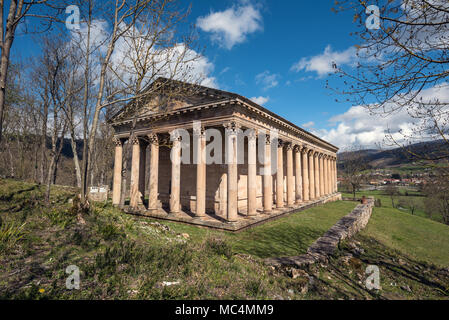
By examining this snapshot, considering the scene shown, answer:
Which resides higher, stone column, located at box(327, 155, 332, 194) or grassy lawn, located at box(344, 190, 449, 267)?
stone column, located at box(327, 155, 332, 194)

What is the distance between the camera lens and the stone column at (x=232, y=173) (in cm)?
1327

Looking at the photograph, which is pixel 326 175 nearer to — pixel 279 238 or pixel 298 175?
pixel 298 175

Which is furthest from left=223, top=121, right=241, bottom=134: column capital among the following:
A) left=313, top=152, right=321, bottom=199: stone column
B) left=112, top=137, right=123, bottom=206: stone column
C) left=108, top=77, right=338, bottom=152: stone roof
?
left=313, top=152, right=321, bottom=199: stone column

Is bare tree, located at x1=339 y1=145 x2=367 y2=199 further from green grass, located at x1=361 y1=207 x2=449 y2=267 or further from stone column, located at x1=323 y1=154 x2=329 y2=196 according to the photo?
green grass, located at x1=361 y1=207 x2=449 y2=267

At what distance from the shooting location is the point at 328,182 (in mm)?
35062

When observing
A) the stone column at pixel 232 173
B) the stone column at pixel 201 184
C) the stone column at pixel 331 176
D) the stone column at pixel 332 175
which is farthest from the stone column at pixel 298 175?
the stone column at pixel 332 175

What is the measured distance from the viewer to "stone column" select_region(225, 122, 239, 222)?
523 inches

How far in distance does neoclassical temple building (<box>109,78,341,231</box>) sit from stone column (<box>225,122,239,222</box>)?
0.06m

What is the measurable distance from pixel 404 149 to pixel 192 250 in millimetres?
6546

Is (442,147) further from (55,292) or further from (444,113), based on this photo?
(55,292)

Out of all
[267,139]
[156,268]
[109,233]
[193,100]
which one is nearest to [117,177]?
[193,100]

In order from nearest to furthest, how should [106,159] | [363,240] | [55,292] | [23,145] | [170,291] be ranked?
[55,292], [170,291], [363,240], [23,145], [106,159]

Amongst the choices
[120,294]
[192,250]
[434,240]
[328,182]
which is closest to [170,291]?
[120,294]

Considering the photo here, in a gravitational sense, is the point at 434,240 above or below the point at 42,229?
below
